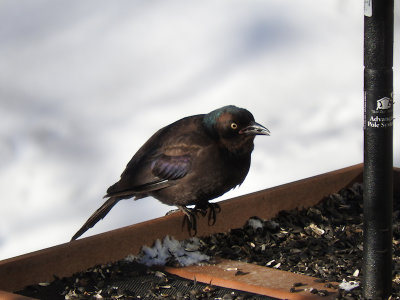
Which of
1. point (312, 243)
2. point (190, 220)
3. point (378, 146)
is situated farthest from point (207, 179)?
point (378, 146)

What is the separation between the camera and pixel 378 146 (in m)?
3.78

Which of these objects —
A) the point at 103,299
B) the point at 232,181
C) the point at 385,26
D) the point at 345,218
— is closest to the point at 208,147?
the point at 232,181

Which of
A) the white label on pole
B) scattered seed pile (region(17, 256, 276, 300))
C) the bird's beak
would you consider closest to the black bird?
the bird's beak

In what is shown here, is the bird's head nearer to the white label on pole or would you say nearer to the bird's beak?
the bird's beak

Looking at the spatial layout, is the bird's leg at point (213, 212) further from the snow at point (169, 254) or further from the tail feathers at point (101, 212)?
the tail feathers at point (101, 212)

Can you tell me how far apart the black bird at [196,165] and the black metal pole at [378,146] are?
1.27m

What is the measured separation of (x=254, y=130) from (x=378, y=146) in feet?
4.47

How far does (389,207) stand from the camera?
3.85 metres

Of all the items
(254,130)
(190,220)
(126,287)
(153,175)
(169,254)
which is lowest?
(126,287)

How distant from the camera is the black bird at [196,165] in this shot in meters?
5.06

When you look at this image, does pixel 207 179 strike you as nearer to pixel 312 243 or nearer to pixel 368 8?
pixel 312 243

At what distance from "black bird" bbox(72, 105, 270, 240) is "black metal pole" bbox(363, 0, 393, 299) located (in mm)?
1266

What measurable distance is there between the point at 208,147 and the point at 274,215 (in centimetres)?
57

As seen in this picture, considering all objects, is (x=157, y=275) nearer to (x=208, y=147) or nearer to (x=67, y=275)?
(x=67, y=275)
